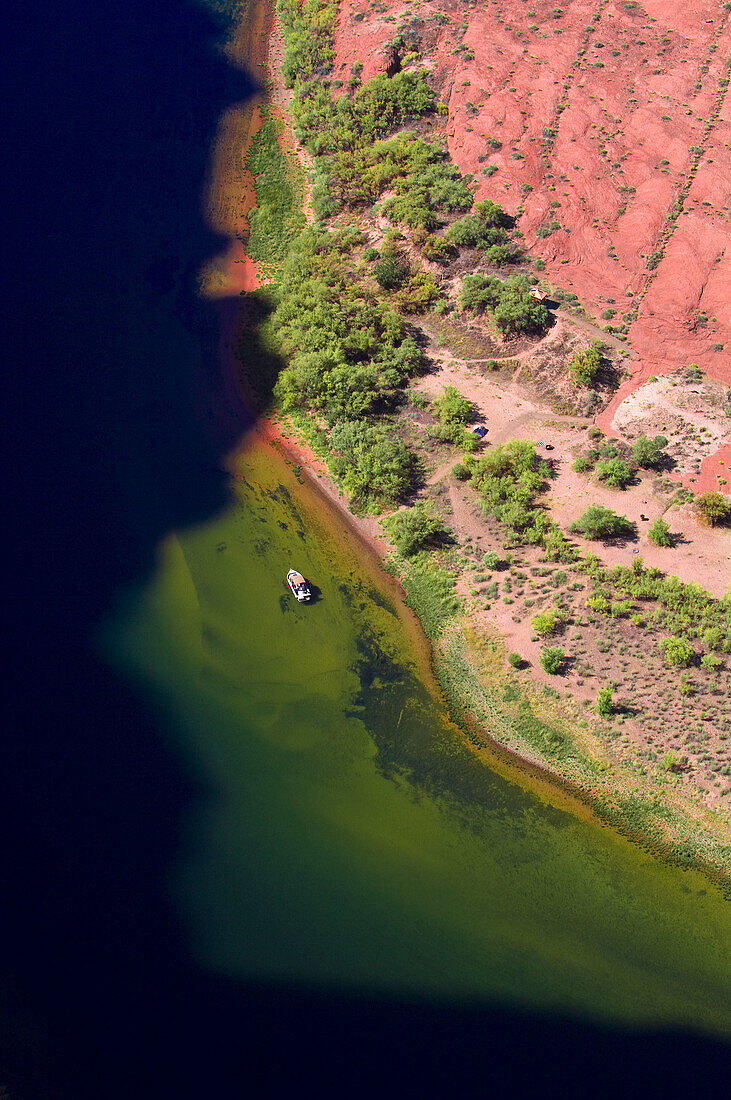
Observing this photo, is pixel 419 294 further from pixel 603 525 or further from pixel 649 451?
pixel 603 525

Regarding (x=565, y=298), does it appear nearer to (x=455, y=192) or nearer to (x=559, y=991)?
(x=455, y=192)

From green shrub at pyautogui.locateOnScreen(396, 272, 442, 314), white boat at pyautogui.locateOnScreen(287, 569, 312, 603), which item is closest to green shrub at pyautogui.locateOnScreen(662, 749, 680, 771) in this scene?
white boat at pyautogui.locateOnScreen(287, 569, 312, 603)

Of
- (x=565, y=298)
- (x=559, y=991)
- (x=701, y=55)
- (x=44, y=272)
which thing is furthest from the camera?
(x=701, y=55)

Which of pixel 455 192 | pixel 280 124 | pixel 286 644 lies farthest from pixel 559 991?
pixel 280 124

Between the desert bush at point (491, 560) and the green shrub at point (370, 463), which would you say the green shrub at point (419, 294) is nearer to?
the green shrub at point (370, 463)

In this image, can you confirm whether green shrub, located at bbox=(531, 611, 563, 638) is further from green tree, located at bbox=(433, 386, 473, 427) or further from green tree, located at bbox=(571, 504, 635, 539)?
green tree, located at bbox=(433, 386, 473, 427)

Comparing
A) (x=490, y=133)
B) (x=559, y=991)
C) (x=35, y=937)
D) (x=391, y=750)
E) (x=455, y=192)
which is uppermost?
(x=490, y=133)
